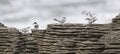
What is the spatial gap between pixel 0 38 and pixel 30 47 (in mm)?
3404

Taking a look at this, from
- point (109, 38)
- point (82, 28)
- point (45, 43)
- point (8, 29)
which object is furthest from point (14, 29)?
point (109, 38)

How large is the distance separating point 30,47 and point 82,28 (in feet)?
18.6

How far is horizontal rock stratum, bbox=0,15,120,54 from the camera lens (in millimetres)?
39250

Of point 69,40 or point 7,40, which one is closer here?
point 69,40

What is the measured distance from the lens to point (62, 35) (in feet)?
136

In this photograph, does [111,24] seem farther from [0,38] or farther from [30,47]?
[0,38]

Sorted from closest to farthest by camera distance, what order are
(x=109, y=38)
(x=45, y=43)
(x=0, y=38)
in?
(x=109, y=38) < (x=45, y=43) < (x=0, y=38)

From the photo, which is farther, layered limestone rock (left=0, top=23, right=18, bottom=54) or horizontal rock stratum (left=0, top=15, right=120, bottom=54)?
layered limestone rock (left=0, top=23, right=18, bottom=54)

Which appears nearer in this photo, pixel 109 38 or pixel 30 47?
pixel 109 38

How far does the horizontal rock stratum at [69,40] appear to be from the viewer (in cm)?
3925

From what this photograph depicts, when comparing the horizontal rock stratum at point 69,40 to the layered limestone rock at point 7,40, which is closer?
the horizontal rock stratum at point 69,40

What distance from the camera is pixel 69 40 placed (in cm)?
4094

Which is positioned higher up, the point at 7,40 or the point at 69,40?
the point at 7,40

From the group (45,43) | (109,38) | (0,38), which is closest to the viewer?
(109,38)
